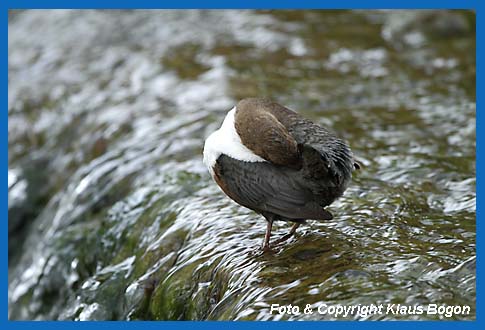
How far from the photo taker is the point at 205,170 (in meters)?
6.77

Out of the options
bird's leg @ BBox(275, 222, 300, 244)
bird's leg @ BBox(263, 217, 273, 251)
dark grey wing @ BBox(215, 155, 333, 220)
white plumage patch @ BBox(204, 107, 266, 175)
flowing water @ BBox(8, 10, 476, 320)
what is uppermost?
white plumage patch @ BBox(204, 107, 266, 175)

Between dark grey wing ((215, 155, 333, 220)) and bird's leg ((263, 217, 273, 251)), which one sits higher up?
dark grey wing ((215, 155, 333, 220))

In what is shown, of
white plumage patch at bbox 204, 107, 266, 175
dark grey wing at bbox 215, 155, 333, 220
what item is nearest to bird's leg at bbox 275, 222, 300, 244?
dark grey wing at bbox 215, 155, 333, 220

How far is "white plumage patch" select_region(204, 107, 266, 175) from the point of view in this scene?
15.7 ft

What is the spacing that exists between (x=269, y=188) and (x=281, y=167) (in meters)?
0.14

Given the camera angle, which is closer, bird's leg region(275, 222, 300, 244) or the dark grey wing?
the dark grey wing

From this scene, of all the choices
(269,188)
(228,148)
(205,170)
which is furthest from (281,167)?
(205,170)

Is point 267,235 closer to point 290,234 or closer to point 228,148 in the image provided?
point 290,234

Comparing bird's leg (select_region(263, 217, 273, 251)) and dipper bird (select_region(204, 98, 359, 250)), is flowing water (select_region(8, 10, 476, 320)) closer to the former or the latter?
bird's leg (select_region(263, 217, 273, 251))

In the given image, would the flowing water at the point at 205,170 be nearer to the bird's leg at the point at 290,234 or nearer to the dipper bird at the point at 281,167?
the bird's leg at the point at 290,234

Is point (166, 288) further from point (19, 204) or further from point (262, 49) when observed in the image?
point (262, 49)

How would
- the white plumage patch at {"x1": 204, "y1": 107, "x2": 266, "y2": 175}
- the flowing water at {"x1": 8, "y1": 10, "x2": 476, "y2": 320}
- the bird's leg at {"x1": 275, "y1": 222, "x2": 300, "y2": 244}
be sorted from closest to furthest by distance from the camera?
the flowing water at {"x1": 8, "y1": 10, "x2": 476, "y2": 320} → the white plumage patch at {"x1": 204, "y1": 107, "x2": 266, "y2": 175} → the bird's leg at {"x1": 275, "y1": 222, "x2": 300, "y2": 244}

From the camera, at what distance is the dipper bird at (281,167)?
183 inches

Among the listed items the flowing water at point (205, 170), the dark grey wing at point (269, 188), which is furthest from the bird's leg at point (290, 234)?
the dark grey wing at point (269, 188)
